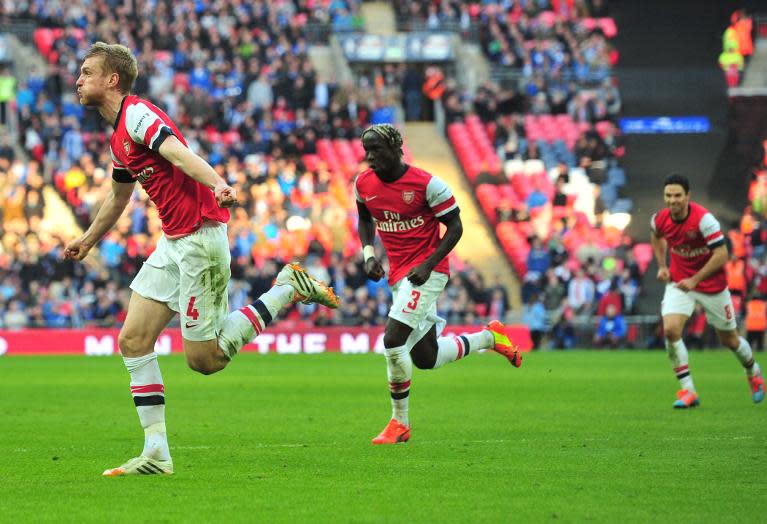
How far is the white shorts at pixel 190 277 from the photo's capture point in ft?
31.4

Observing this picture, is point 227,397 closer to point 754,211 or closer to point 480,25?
point 754,211

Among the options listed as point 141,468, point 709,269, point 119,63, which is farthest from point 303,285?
point 709,269

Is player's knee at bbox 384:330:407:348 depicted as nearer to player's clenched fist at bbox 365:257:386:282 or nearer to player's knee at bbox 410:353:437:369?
player's knee at bbox 410:353:437:369

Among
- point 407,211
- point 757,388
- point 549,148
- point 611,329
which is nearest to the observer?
point 407,211

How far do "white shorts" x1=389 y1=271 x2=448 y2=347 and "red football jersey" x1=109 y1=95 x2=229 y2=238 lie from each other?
2520mm

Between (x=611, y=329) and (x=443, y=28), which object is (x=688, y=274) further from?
(x=443, y=28)

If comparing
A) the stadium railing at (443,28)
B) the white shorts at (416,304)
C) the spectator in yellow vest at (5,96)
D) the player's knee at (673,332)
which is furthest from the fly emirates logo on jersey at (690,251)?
the stadium railing at (443,28)

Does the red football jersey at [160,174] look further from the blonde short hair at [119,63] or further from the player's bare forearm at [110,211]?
the player's bare forearm at [110,211]

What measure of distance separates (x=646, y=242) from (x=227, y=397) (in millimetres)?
19487

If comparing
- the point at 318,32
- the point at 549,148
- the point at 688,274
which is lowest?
the point at 549,148

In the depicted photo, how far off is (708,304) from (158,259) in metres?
8.09

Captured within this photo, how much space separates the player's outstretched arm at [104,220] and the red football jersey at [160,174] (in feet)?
0.72

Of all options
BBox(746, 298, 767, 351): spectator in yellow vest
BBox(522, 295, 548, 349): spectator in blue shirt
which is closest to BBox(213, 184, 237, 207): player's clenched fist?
BBox(522, 295, 548, 349): spectator in blue shirt

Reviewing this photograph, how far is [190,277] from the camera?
9.59m
